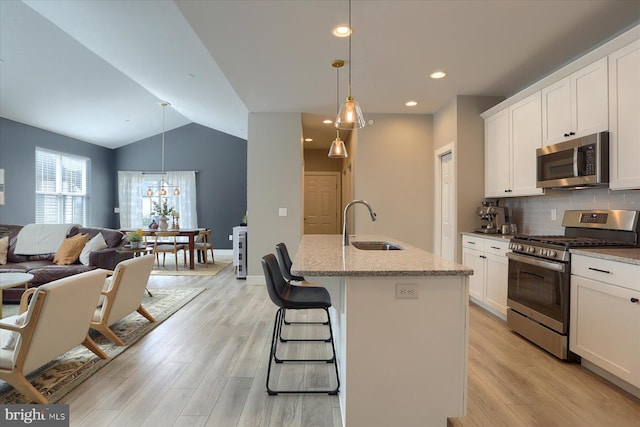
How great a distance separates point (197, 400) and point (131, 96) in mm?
6700

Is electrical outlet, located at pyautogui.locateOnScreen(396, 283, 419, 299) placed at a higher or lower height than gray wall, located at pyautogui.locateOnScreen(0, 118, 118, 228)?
lower

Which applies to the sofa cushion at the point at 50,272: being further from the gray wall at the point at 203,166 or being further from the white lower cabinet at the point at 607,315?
the gray wall at the point at 203,166

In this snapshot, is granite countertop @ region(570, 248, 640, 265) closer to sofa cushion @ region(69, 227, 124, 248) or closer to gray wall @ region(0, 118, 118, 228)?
sofa cushion @ region(69, 227, 124, 248)

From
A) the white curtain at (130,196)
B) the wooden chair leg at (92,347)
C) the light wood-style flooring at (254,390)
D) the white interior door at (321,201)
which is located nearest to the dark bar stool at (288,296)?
the light wood-style flooring at (254,390)

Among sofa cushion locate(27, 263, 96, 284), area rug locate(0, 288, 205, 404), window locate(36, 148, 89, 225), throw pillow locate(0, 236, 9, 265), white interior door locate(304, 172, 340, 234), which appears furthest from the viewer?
white interior door locate(304, 172, 340, 234)

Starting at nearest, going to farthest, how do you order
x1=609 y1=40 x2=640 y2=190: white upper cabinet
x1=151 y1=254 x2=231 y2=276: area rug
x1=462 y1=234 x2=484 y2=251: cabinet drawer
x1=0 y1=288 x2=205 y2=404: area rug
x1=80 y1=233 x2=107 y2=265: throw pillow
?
x1=0 y1=288 x2=205 y2=404: area rug
x1=609 y1=40 x2=640 y2=190: white upper cabinet
x1=462 y1=234 x2=484 y2=251: cabinet drawer
x1=80 y1=233 x2=107 y2=265: throw pillow
x1=151 y1=254 x2=231 y2=276: area rug

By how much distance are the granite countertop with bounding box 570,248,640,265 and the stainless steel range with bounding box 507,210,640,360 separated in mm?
135

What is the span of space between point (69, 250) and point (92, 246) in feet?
0.99

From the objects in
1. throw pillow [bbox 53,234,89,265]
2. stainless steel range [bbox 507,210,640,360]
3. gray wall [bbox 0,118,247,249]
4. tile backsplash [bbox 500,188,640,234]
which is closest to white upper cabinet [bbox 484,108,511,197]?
tile backsplash [bbox 500,188,640,234]

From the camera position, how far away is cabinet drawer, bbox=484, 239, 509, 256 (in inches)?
135

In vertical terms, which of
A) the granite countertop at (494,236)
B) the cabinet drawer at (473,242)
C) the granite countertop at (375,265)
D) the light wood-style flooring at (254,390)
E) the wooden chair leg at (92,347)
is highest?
the granite countertop at (494,236)

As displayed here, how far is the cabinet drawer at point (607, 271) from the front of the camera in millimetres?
2086

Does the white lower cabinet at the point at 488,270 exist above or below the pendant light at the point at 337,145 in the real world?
below

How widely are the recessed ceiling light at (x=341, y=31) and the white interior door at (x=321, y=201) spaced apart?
5453 millimetres
